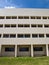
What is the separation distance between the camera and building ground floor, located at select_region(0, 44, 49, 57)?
3322 centimetres

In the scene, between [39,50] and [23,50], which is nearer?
[23,50]

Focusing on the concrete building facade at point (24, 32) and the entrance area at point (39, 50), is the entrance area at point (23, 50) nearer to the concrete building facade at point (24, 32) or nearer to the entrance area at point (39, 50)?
the concrete building facade at point (24, 32)

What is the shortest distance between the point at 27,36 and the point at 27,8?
248 inches

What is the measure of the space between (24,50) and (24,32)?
3.73 m

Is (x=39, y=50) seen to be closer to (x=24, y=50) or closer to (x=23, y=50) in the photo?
(x=24, y=50)

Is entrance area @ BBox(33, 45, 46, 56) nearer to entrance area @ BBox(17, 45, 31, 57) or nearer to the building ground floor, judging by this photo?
the building ground floor

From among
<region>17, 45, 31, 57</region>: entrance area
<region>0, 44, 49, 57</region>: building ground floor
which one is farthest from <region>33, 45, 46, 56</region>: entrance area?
<region>17, 45, 31, 57</region>: entrance area

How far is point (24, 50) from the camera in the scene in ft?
111

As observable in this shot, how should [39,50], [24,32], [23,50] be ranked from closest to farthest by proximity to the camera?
[24,32]
[23,50]
[39,50]

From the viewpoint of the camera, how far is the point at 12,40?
32.1m

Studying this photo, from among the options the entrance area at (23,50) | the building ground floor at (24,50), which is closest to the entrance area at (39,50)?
the building ground floor at (24,50)

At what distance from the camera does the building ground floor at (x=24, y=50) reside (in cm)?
3322

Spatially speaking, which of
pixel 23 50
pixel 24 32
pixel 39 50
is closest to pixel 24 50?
pixel 23 50

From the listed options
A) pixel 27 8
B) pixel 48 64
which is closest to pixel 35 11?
pixel 27 8
